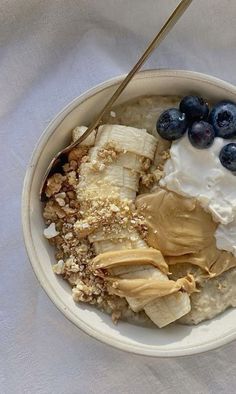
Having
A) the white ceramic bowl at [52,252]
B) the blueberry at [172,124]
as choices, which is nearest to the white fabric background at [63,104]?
the white ceramic bowl at [52,252]

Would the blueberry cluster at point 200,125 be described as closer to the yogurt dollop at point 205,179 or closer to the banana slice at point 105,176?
the yogurt dollop at point 205,179

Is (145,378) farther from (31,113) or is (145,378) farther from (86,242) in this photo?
(31,113)

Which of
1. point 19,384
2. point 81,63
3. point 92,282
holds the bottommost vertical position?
point 19,384

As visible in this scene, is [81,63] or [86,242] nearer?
[86,242]

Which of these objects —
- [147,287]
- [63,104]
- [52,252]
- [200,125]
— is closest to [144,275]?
[147,287]

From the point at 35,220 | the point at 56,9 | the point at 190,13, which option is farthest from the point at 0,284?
the point at 190,13

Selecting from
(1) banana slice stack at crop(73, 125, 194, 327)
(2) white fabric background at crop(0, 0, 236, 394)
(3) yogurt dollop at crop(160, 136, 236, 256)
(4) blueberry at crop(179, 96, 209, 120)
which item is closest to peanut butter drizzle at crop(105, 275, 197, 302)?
(1) banana slice stack at crop(73, 125, 194, 327)
